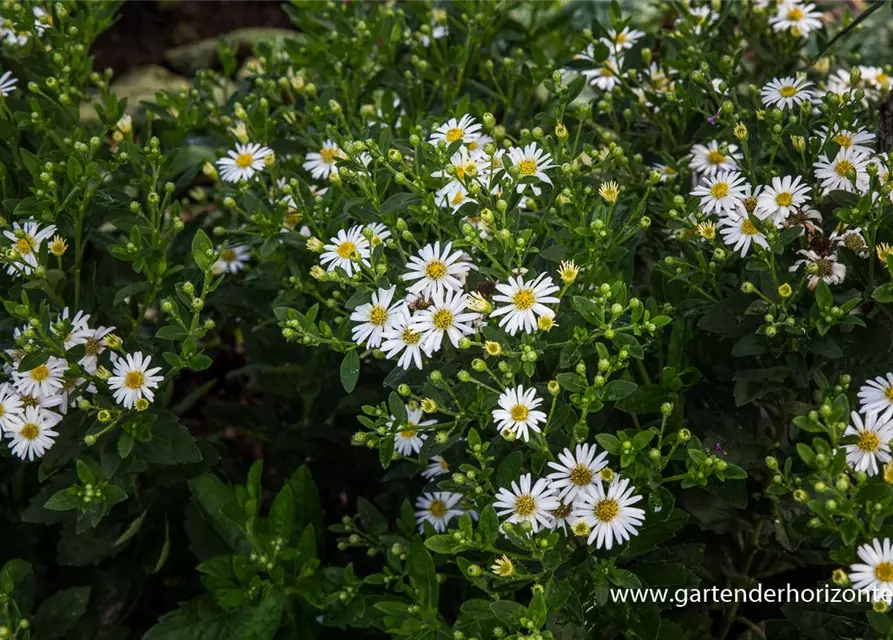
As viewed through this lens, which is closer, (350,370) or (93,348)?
(350,370)

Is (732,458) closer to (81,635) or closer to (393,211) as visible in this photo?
(393,211)

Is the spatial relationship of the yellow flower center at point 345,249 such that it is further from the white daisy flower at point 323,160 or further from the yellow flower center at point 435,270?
the white daisy flower at point 323,160

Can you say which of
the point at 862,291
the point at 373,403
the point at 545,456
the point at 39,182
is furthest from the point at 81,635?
the point at 862,291

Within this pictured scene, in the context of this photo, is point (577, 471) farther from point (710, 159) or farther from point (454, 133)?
point (710, 159)

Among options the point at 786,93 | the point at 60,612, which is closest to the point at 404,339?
the point at 786,93

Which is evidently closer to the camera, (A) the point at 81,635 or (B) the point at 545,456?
(B) the point at 545,456

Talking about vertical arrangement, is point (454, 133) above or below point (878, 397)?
above
